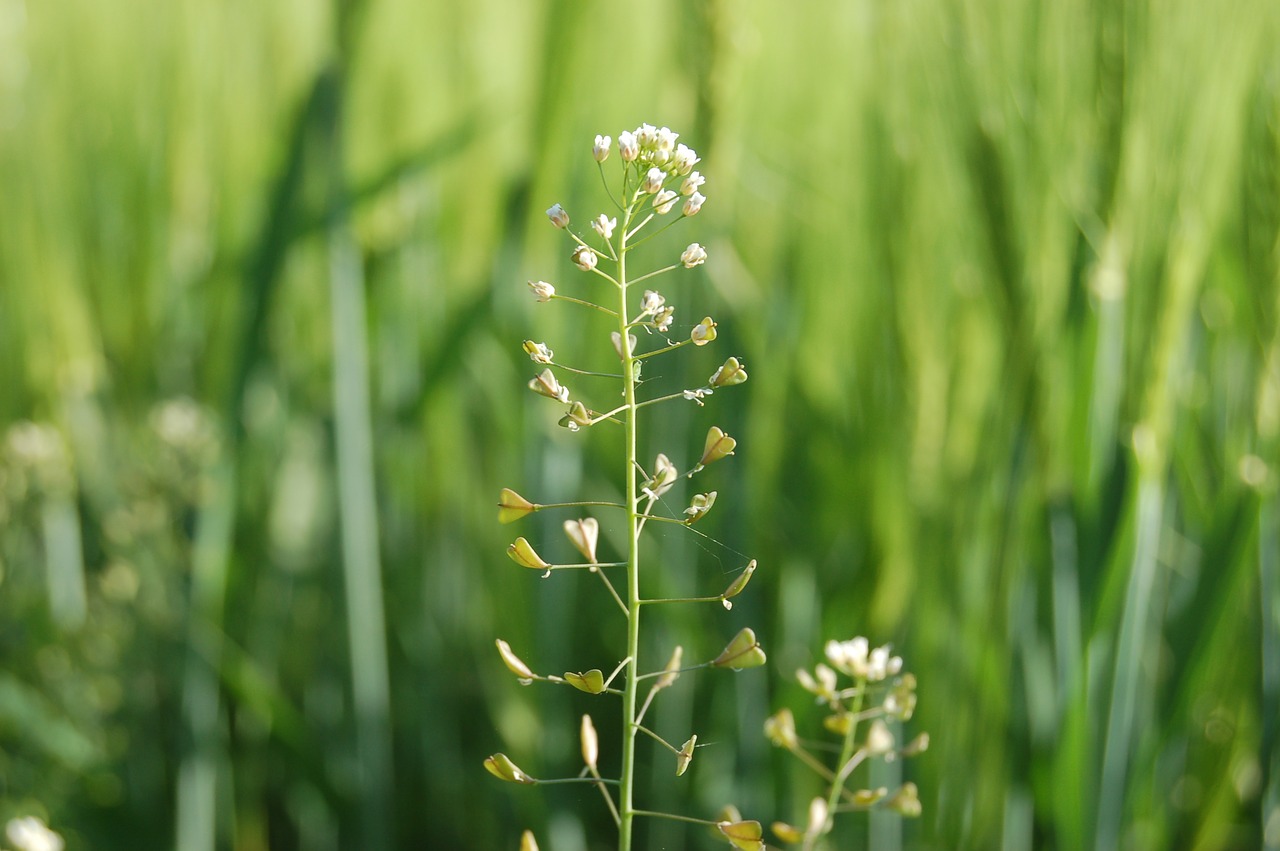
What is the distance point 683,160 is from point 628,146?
0.06 ft

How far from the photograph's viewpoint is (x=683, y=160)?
261 mm

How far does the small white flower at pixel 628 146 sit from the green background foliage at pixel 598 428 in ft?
1.20

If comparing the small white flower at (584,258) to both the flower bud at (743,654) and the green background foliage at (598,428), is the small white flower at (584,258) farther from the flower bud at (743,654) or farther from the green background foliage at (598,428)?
the green background foliage at (598,428)

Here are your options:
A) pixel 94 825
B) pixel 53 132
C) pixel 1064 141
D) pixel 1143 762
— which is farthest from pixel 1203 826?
pixel 53 132

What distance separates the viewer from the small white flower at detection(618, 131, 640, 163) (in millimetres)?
245

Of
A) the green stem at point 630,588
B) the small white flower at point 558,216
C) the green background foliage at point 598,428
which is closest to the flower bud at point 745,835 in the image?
the green stem at point 630,588

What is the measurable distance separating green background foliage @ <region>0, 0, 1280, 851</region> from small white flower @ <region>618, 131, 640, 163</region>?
0.37m

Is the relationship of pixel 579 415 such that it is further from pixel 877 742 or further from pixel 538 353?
pixel 877 742

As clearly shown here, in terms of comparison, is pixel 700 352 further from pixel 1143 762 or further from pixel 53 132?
pixel 53 132

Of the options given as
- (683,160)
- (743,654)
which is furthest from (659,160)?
(743,654)

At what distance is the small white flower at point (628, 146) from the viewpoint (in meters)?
0.25

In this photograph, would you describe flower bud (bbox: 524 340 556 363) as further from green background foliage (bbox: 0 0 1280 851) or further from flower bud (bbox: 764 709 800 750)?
green background foliage (bbox: 0 0 1280 851)

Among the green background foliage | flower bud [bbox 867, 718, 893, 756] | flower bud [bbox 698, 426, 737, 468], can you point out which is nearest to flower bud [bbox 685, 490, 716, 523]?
flower bud [bbox 698, 426, 737, 468]

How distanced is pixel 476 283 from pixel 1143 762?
60 cm
